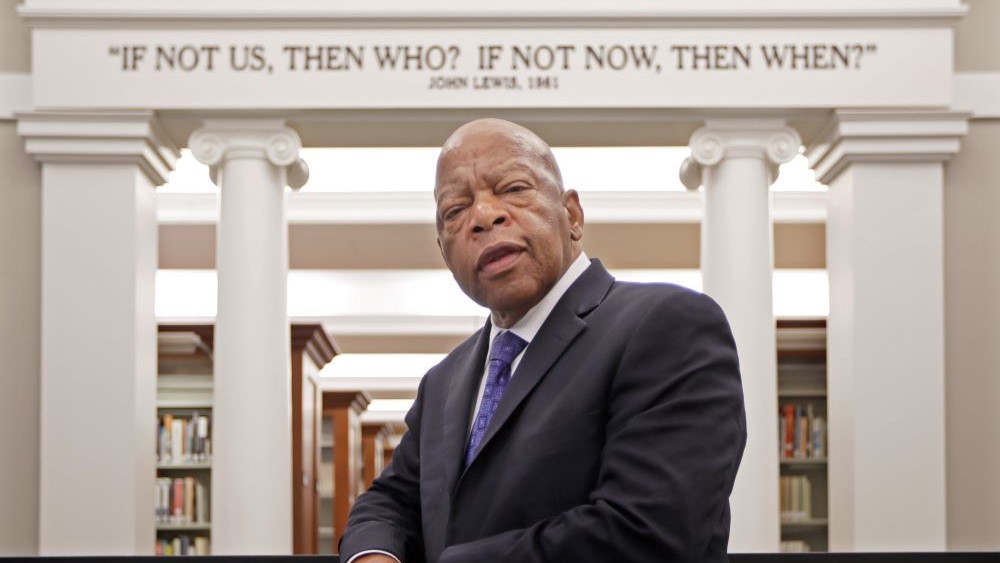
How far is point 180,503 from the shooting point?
396 inches

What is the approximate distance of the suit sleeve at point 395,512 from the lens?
1763mm

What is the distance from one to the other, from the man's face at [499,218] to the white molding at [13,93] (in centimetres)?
560

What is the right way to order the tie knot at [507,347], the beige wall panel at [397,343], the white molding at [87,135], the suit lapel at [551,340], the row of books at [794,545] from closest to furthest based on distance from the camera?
the suit lapel at [551,340] < the tie knot at [507,347] < the white molding at [87,135] < the row of books at [794,545] < the beige wall panel at [397,343]

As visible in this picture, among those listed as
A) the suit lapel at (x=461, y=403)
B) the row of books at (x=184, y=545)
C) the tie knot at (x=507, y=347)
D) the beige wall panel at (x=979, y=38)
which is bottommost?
Answer: the row of books at (x=184, y=545)

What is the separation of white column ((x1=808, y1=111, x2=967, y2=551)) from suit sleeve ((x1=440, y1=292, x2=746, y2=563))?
529 centimetres

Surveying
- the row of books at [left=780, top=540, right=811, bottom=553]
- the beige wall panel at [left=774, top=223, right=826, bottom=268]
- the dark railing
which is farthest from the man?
the beige wall panel at [left=774, top=223, right=826, bottom=268]

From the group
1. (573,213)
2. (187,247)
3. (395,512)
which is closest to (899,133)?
(573,213)

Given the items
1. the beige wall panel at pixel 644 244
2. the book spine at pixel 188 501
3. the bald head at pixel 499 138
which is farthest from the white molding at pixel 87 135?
the bald head at pixel 499 138

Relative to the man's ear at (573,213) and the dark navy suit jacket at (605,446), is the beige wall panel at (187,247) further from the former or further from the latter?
the dark navy suit jacket at (605,446)

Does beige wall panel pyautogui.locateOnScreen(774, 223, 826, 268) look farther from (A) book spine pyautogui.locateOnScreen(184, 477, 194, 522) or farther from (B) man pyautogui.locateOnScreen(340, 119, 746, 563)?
(B) man pyautogui.locateOnScreen(340, 119, 746, 563)

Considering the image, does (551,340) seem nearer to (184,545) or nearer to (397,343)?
(184,545)

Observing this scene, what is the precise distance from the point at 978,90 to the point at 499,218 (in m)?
5.72

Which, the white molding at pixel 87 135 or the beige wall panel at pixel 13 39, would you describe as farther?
the beige wall panel at pixel 13 39

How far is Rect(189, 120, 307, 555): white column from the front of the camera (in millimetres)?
6645
